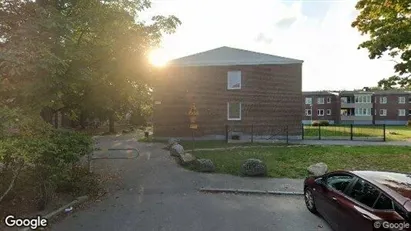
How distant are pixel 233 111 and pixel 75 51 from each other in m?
18.3

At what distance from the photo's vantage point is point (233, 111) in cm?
2670

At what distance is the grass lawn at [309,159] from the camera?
13133mm

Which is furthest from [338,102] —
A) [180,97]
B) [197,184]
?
[197,184]

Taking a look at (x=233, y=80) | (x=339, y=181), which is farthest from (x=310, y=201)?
(x=233, y=80)

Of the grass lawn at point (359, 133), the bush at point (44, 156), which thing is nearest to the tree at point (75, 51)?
the bush at point (44, 156)

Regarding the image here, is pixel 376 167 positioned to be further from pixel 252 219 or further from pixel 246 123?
pixel 246 123

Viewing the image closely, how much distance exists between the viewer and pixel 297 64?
26.0m

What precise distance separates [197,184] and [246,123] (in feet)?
51.9

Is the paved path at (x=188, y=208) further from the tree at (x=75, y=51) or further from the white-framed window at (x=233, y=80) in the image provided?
the white-framed window at (x=233, y=80)

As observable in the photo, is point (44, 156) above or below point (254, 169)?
above

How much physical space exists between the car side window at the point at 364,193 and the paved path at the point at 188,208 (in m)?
1.30

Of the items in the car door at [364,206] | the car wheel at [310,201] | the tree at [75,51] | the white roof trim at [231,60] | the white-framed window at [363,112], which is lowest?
the car wheel at [310,201]

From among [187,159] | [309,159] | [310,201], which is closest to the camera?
[310,201]

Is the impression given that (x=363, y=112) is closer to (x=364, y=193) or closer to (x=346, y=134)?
(x=346, y=134)
